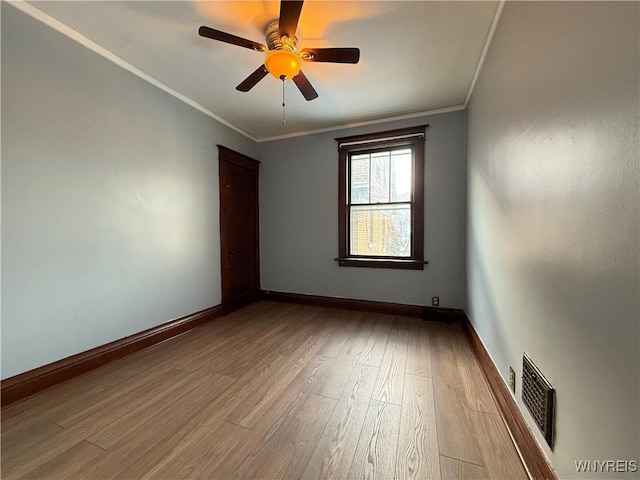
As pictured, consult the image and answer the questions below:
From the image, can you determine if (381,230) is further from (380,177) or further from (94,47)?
(94,47)

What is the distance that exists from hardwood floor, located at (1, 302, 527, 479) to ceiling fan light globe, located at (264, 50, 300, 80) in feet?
7.37

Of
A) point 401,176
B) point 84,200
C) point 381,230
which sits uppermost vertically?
point 401,176

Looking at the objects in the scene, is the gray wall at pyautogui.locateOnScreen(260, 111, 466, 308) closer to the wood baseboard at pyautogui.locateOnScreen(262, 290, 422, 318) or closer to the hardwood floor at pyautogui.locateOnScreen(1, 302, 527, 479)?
the wood baseboard at pyautogui.locateOnScreen(262, 290, 422, 318)

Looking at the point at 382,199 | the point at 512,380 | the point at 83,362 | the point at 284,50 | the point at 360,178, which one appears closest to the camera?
the point at 512,380

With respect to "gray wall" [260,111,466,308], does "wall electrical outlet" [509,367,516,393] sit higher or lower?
lower

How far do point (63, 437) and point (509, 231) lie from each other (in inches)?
109

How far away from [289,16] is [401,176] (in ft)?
7.46

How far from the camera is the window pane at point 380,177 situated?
11.0 ft

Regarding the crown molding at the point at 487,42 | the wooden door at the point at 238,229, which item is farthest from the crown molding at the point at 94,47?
the crown molding at the point at 487,42

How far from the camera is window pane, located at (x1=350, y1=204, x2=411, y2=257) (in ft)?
10.7

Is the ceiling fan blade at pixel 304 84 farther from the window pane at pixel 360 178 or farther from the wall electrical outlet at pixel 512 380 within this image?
the wall electrical outlet at pixel 512 380

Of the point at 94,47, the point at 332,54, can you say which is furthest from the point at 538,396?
the point at 94,47

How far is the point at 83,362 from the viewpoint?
6.21ft

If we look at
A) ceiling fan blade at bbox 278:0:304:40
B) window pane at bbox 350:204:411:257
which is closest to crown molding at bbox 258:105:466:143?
window pane at bbox 350:204:411:257
